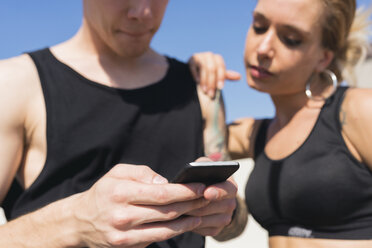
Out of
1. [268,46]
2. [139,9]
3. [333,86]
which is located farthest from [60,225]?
[333,86]

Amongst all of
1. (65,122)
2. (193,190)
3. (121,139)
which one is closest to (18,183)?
(65,122)

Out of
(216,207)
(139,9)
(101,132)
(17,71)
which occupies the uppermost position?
(139,9)

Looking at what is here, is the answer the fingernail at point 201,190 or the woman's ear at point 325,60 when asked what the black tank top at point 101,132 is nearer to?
the fingernail at point 201,190

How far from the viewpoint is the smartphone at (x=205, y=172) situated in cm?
122

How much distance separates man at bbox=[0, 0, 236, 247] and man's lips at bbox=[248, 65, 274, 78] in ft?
1.67

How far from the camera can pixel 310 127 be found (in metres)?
2.51

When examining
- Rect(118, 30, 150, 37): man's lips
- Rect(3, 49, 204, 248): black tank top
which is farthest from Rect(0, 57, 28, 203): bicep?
Rect(118, 30, 150, 37): man's lips

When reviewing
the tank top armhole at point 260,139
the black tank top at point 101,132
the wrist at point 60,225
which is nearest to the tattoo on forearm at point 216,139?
the black tank top at point 101,132

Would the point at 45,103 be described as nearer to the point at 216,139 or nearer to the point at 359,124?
the point at 216,139

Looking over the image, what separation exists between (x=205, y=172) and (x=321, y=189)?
1325 millimetres

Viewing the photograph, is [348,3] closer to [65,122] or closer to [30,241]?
[65,122]

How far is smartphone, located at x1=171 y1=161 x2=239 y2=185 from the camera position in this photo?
1220 mm

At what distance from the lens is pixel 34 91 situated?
73.5 inches

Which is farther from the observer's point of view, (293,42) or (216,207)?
(293,42)
